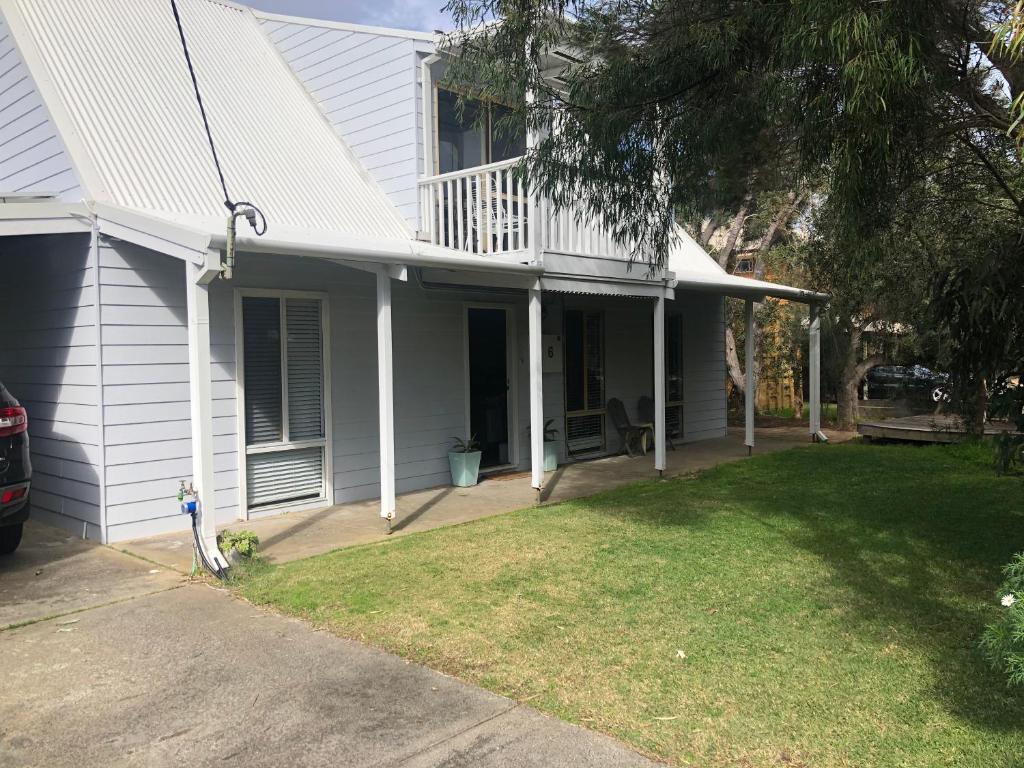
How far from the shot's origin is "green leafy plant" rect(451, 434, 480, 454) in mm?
9867

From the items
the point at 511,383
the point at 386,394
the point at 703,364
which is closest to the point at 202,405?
the point at 386,394

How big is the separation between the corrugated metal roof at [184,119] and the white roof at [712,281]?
4.26 metres

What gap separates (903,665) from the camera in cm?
421

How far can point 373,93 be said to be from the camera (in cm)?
1022

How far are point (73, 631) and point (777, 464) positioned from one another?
30.0 feet

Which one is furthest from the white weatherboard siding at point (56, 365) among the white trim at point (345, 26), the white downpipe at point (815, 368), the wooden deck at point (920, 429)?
the wooden deck at point (920, 429)

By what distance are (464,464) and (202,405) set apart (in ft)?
13.9

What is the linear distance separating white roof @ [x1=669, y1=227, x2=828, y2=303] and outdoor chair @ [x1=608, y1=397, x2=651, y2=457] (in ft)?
7.35

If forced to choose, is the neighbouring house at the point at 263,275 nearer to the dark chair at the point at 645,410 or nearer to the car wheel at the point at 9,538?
the car wheel at the point at 9,538

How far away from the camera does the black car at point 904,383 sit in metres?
16.9

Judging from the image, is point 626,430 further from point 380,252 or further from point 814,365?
point 380,252

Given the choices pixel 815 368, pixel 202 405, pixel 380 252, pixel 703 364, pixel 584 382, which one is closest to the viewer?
pixel 202 405

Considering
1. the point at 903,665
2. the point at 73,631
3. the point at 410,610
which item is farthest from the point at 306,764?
the point at 903,665

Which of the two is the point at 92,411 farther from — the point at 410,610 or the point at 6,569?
the point at 410,610
